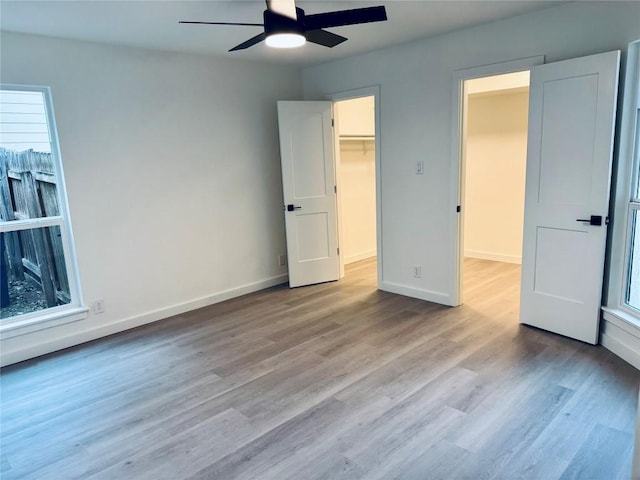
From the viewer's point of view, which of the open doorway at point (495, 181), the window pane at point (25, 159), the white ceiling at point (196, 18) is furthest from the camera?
the open doorway at point (495, 181)

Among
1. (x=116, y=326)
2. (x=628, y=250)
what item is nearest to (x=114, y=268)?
(x=116, y=326)

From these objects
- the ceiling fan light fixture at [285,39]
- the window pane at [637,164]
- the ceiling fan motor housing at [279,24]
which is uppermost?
the ceiling fan motor housing at [279,24]

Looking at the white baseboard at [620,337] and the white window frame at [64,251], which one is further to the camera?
the white window frame at [64,251]

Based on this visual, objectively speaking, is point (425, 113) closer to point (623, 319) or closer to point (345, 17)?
point (345, 17)

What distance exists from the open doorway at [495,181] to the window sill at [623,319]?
194 cm

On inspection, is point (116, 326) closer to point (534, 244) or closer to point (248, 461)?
point (248, 461)

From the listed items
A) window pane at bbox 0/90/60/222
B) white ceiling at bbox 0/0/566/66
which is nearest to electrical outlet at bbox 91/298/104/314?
window pane at bbox 0/90/60/222

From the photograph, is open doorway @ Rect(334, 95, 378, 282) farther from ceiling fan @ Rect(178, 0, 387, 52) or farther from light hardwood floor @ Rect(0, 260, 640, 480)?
ceiling fan @ Rect(178, 0, 387, 52)

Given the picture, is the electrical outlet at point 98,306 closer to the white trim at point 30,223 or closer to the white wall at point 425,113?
the white trim at point 30,223

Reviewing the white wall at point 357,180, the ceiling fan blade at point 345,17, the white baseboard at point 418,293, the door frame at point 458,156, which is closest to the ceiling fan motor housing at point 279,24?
the ceiling fan blade at point 345,17

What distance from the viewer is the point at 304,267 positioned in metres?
4.88

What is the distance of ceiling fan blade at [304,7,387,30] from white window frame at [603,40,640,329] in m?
1.70

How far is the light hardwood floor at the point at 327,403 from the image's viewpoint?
2.05 meters

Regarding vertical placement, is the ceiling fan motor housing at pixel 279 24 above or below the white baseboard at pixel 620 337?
above
